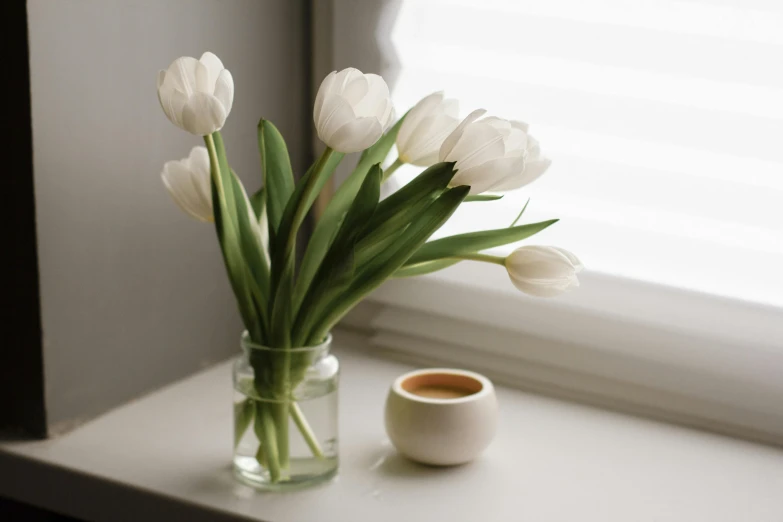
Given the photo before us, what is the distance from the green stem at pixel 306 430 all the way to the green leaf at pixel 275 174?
16 cm

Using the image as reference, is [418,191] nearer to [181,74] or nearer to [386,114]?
[386,114]

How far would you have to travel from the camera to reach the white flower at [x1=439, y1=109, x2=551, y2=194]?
2.23 ft

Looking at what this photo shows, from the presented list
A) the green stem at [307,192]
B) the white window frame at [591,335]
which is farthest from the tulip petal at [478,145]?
the white window frame at [591,335]

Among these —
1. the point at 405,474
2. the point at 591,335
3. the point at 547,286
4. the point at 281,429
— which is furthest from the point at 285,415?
the point at 591,335

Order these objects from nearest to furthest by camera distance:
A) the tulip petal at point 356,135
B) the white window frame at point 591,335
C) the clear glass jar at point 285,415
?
the tulip petal at point 356,135, the clear glass jar at point 285,415, the white window frame at point 591,335

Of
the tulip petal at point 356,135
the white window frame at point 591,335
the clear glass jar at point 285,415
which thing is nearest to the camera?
the tulip petal at point 356,135

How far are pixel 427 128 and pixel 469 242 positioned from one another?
0.33 ft

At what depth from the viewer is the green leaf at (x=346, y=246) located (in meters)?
0.71

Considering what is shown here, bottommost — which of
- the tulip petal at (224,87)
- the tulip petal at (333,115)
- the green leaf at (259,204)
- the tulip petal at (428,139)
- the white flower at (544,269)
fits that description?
the white flower at (544,269)

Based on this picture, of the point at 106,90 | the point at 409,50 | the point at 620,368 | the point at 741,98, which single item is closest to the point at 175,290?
the point at 106,90

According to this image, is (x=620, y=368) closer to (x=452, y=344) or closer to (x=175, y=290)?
(x=452, y=344)

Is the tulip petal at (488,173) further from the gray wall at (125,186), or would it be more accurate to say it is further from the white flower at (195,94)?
the gray wall at (125,186)

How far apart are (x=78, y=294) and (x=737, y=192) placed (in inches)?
24.7

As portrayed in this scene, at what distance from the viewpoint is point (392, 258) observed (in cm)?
74
